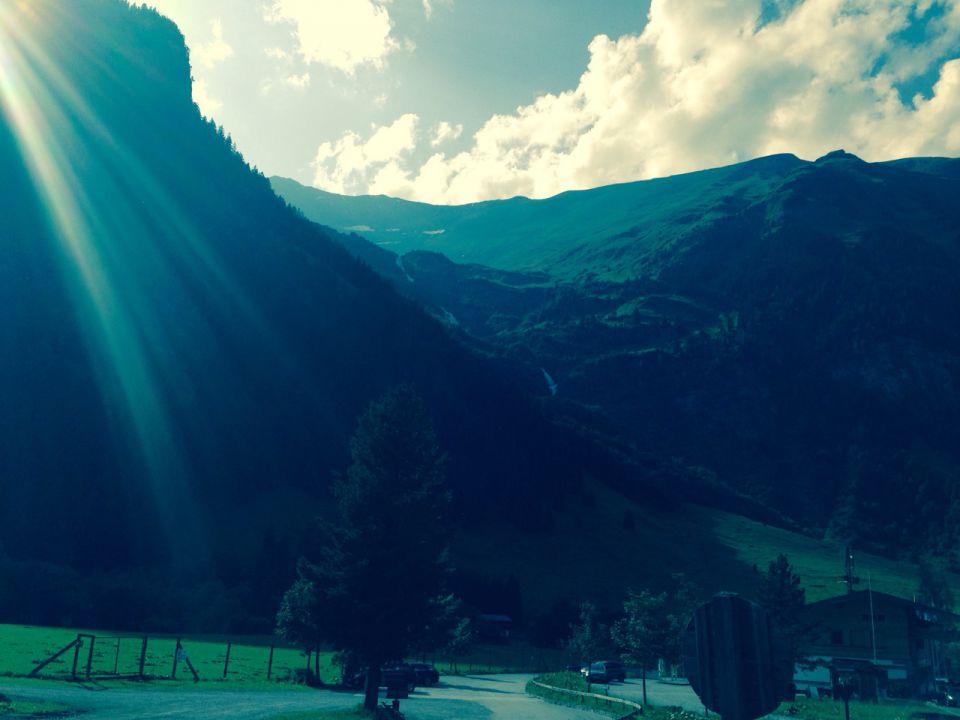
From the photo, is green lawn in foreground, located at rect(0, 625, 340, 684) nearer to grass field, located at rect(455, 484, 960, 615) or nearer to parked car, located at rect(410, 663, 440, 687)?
parked car, located at rect(410, 663, 440, 687)

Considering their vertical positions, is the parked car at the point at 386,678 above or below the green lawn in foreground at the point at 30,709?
below

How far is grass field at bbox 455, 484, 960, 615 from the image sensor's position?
146m

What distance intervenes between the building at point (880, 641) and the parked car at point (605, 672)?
14716 mm

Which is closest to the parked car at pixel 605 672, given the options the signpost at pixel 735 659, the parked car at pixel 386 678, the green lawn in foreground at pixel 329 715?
the parked car at pixel 386 678

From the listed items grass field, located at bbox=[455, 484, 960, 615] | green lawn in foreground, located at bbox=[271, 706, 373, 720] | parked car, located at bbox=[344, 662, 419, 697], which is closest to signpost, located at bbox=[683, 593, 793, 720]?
green lawn in foreground, located at bbox=[271, 706, 373, 720]

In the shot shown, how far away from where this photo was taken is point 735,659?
8.24m

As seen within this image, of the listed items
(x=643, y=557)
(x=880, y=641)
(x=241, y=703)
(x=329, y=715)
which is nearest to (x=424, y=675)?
(x=241, y=703)

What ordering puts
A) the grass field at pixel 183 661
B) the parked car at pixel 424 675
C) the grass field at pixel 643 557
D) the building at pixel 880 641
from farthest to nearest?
the grass field at pixel 643 557 < the building at pixel 880 641 < the parked car at pixel 424 675 < the grass field at pixel 183 661

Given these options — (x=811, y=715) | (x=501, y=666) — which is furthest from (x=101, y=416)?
(x=811, y=715)

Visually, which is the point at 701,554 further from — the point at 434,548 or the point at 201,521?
the point at 434,548

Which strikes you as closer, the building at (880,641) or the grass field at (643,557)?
the building at (880,641)

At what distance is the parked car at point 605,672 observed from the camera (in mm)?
64500

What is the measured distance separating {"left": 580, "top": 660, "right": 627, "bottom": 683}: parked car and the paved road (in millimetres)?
15931

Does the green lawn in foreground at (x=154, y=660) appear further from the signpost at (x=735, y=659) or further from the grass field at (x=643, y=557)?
the grass field at (x=643, y=557)
